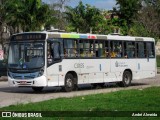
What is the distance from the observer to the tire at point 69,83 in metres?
22.1

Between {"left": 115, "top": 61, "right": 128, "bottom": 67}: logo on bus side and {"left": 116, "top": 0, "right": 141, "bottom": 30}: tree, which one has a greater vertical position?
{"left": 116, "top": 0, "right": 141, "bottom": 30}: tree

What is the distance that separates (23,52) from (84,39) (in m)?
3.37

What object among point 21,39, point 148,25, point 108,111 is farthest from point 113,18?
point 108,111

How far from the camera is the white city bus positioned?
21.1 metres

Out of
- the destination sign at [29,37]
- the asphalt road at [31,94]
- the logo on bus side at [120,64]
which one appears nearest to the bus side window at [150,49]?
the logo on bus side at [120,64]

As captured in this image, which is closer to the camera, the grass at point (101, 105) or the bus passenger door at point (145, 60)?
the grass at point (101, 105)

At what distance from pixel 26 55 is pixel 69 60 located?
6.77 feet

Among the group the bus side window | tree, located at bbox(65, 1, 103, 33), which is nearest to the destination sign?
the bus side window

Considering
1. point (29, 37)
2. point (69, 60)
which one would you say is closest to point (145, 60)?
point (69, 60)

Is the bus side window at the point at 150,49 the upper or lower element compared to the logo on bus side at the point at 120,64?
upper

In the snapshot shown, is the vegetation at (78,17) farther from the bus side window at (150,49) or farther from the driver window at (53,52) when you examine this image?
the driver window at (53,52)

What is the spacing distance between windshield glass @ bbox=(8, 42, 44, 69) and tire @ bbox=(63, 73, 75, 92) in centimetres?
171

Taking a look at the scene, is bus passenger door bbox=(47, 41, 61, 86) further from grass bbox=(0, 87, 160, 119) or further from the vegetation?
the vegetation

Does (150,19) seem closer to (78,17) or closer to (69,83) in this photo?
(78,17)
